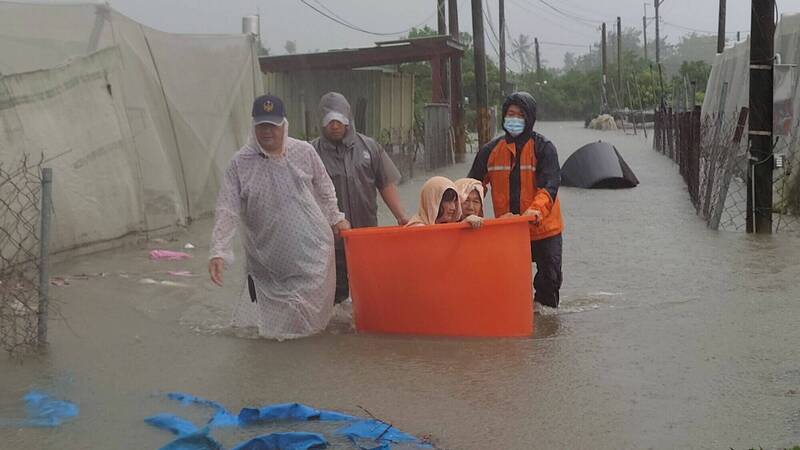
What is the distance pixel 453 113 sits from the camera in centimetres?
2852

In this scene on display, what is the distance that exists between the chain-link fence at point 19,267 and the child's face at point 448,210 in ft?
7.81

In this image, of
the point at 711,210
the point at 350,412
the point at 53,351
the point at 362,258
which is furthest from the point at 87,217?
the point at 711,210

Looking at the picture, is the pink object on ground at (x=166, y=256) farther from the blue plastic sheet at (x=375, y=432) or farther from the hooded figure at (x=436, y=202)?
the blue plastic sheet at (x=375, y=432)

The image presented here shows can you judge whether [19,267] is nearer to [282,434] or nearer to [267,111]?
[267,111]

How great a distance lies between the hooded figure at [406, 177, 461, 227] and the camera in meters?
5.91

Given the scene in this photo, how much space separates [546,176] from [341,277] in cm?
158

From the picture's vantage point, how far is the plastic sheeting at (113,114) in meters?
8.84

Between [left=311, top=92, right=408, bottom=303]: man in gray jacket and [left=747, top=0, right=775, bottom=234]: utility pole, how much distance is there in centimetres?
516

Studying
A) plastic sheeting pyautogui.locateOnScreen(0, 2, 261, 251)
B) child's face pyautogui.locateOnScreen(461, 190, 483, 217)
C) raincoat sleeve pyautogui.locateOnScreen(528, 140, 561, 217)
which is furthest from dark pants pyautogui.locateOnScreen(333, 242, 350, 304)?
plastic sheeting pyautogui.locateOnScreen(0, 2, 261, 251)

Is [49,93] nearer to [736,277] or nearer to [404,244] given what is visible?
[404,244]

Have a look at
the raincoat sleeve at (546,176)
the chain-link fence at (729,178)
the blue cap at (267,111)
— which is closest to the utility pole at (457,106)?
the chain-link fence at (729,178)

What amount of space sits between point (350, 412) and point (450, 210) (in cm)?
171

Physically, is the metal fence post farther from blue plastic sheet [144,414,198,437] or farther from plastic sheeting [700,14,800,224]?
plastic sheeting [700,14,800,224]

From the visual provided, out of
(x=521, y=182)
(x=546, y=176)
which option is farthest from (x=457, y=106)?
(x=546, y=176)
